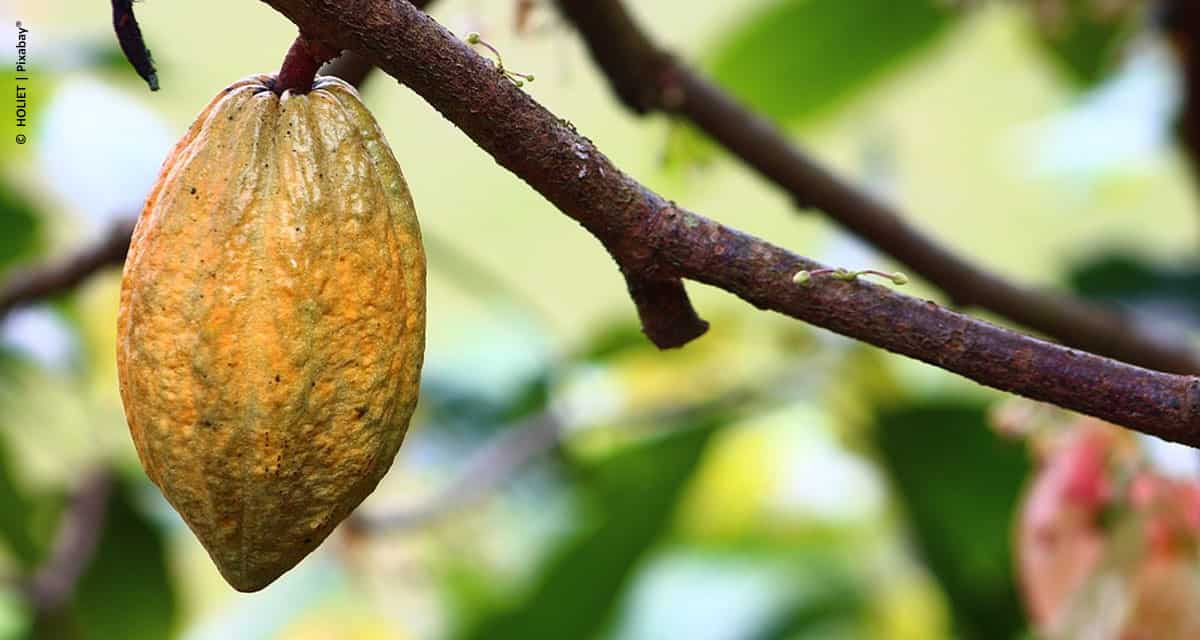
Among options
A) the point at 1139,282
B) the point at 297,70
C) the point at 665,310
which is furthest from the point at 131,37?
the point at 1139,282

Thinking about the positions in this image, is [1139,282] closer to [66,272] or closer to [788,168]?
[788,168]

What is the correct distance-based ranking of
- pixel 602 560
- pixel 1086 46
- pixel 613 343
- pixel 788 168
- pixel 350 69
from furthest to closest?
pixel 1086 46 → pixel 613 343 → pixel 602 560 → pixel 788 168 → pixel 350 69

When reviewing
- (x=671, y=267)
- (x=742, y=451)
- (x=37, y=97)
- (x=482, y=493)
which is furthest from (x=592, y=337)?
(x=671, y=267)

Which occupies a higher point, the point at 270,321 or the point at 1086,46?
the point at 270,321

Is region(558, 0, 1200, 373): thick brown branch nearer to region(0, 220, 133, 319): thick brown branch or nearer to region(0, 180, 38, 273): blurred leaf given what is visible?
region(0, 220, 133, 319): thick brown branch

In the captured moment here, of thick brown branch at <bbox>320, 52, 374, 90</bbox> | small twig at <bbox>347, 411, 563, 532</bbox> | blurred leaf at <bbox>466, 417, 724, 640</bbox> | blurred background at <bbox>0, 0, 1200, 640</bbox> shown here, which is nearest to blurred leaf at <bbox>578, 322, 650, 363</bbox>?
blurred background at <bbox>0, 0, 1200, 640</bbox>
